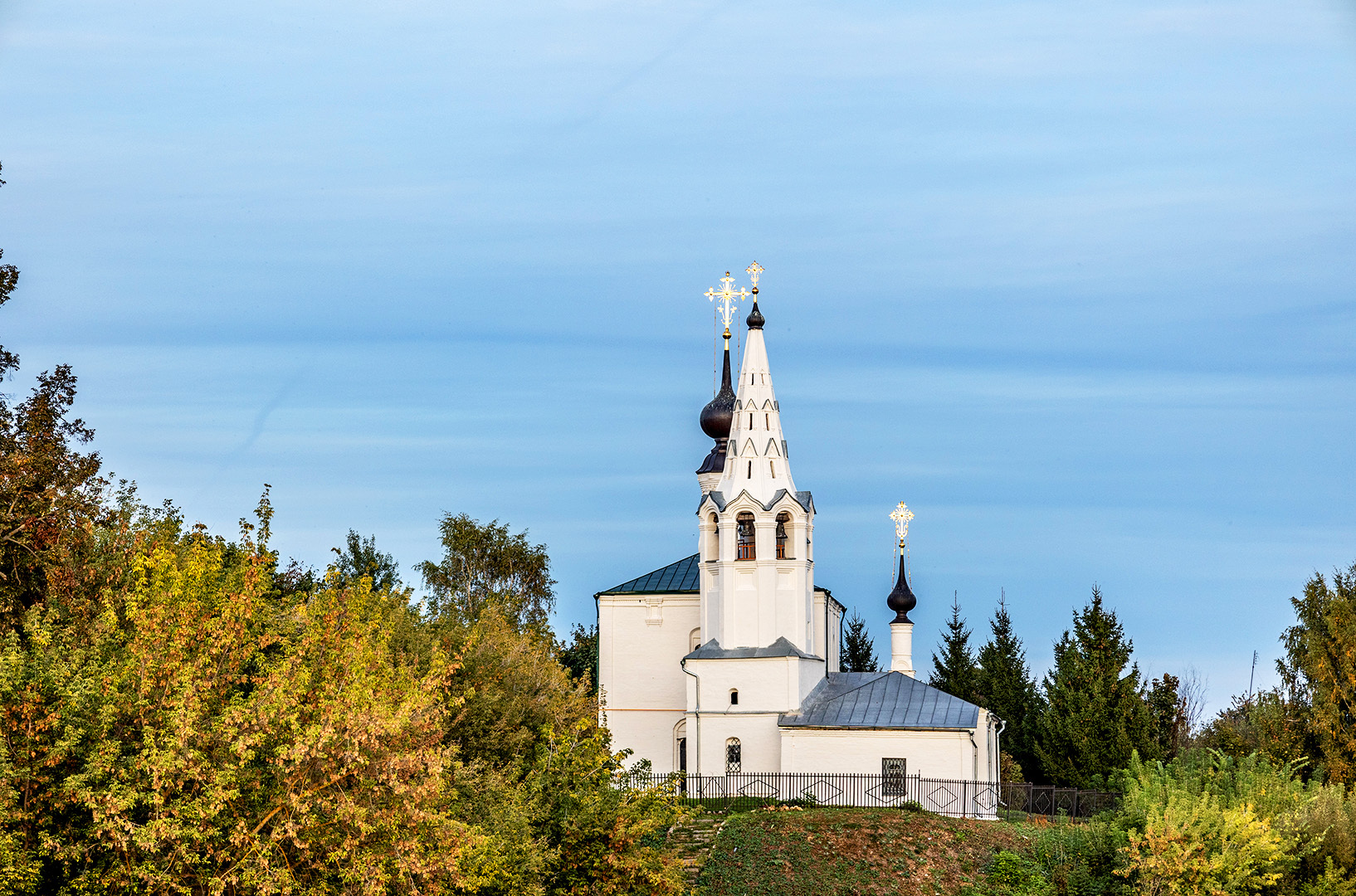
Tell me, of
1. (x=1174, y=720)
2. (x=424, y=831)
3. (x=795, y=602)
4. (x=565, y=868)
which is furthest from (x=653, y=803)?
A: (x=1174, y=720)

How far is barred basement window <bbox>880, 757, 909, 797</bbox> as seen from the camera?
41.4 m

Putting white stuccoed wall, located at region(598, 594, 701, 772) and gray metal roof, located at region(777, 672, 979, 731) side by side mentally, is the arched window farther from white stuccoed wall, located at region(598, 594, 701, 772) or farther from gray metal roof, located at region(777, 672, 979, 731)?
white stuccoed wall, located at region(598, 594, 701, 772)

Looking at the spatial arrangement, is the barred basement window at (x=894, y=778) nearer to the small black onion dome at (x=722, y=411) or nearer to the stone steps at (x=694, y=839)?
the stone steps at (x=694, y=839)

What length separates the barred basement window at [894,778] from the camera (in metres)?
41.4

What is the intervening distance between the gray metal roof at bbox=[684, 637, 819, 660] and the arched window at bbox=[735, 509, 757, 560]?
2.69 meters

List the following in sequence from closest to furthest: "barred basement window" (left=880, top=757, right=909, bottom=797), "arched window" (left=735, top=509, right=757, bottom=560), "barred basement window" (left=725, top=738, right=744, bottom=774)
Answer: "barred basement window" (left=880, top=757, right=909, bottom=797), "barred basement window" (left=725, top=738, right=744, bottom=774), "arched window" (left=735, top=509, right=757, bottom=560)

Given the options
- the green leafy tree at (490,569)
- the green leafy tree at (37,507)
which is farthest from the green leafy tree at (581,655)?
the green leafy tree at (37,507)

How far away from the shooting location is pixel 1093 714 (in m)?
47.6

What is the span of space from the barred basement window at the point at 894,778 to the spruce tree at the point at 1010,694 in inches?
427

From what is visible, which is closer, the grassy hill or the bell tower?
the grassy hill

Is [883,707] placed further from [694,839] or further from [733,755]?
[694,839]

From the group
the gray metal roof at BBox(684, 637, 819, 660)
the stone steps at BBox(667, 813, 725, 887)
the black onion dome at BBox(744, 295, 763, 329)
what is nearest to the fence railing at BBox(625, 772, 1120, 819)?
the stone steps at BBox(667, 813, 725, 887)

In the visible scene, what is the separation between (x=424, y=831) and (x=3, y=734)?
553cm

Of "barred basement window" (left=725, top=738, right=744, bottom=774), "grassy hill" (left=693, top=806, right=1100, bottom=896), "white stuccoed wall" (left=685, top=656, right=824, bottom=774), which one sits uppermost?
"white stuccoed wall" (left=685, top=656, right=824, bottom=774)
